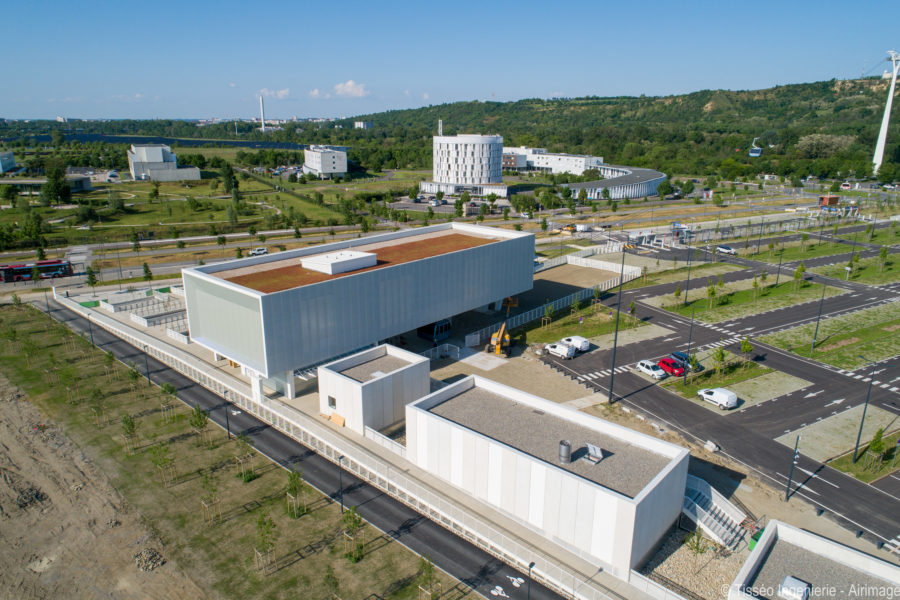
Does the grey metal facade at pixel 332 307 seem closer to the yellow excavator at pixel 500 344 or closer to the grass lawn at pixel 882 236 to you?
the yellow excavator at pixel 500 344

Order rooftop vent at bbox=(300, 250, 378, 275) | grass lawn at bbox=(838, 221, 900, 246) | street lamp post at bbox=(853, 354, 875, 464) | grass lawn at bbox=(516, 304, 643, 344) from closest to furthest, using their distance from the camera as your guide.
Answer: street lamp post at bbox=(853, 354, 875, 464) → rooftop vent at bbox=(300, 250, 378, 275) → grass lawn at bbox=(516, 304, 643, 344) → grass lawn at bbox=(838, 221, 900, 246)

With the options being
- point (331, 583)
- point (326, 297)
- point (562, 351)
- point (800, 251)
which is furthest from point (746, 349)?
point (800, 251)

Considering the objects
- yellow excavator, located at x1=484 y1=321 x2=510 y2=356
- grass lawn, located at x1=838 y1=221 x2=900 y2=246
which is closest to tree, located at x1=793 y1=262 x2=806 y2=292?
grass lawn, located at x1=838 y1=221 x2=900 y2=246

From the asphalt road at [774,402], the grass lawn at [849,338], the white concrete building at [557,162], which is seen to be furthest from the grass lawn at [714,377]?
the white concrete building at [557,162]

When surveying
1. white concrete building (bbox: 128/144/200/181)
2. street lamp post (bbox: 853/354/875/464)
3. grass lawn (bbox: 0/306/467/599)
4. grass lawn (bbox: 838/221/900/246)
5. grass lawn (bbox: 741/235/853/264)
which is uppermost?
white concrete building (bbox: 128/144/200/181)

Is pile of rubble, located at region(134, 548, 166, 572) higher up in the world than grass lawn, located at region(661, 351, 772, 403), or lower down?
lower down

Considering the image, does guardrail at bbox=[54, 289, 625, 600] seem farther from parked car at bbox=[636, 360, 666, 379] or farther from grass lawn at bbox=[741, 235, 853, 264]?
grass lawn at bbox=[741, 235, 853, 264]

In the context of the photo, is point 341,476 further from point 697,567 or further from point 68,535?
point 697,567
